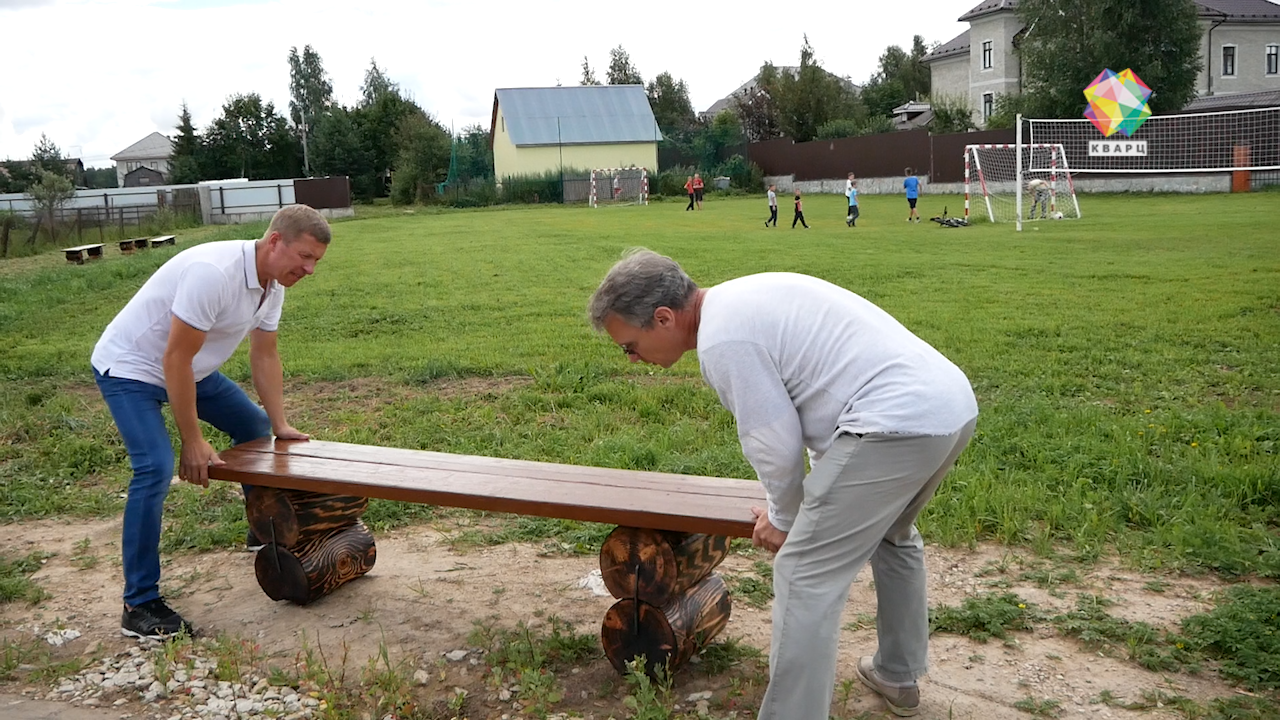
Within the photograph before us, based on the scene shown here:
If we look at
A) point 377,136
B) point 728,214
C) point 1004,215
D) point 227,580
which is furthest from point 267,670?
point 377,136

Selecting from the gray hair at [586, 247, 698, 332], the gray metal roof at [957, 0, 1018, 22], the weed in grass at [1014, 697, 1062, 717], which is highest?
the gray metal roof at [957, 0, 1018, 22]

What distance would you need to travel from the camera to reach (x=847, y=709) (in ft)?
11.7

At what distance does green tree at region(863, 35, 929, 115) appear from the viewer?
2928 inches

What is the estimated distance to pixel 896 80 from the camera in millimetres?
84312

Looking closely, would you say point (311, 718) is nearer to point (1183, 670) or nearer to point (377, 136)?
point (1183, 670)

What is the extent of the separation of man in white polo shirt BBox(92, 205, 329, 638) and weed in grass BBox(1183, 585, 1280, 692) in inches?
141

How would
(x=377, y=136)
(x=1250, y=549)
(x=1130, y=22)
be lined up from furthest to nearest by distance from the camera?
(x=377, y=136), (x=1130, y=22), (x=1250, y=549)

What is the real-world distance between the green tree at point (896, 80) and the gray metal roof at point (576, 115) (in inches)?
748

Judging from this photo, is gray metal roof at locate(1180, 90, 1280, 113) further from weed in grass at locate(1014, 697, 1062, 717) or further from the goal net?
weed in grass at locate(1014, 697, 1062, 717)

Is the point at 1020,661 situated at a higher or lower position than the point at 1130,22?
lower

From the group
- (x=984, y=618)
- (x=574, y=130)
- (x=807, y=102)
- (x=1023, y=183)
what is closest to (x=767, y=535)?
(x=984, y=618)

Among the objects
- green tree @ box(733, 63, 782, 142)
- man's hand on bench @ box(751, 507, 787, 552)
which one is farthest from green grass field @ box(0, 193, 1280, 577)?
green tree @ box(733, 63, 782, 142)

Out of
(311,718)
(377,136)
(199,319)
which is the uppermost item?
(377,136)

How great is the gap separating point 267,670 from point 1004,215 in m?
26.1
